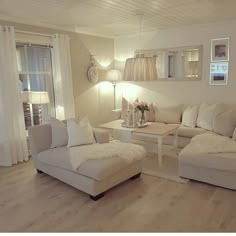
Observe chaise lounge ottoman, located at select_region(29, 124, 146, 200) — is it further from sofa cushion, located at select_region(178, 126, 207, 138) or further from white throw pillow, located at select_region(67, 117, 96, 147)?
sofa cushion, located at select_region(178, 126, 207, 138)

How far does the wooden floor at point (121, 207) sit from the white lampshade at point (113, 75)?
287 cm

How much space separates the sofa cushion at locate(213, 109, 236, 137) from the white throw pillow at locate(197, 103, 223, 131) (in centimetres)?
23

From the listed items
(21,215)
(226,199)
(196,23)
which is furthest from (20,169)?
(196,23)

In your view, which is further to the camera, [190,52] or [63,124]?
[190,52]

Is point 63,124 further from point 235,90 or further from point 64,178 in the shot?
point 235,90

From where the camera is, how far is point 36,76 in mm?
4449

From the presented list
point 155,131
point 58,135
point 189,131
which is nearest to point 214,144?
point 155,131

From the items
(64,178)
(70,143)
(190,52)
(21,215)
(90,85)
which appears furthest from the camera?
(90,85)

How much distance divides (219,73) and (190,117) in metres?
1.04

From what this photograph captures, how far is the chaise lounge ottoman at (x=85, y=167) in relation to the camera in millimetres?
2771

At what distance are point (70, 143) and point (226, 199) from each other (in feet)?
6.94

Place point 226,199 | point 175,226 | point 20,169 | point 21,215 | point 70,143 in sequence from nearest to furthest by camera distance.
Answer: point 175,226 → point 21,215 → point 226,199 → point 70,143 → point 20,169

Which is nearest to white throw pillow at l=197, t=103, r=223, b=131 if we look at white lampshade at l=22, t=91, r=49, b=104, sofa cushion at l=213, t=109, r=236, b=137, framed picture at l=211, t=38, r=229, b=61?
sofa cushion at l=213, t=109, r=236, b=137

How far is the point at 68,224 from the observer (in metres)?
2.37
